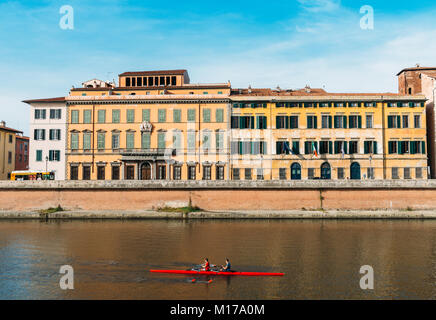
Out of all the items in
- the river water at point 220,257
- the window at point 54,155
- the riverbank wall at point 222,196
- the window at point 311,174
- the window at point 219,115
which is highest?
the window at point 219,115

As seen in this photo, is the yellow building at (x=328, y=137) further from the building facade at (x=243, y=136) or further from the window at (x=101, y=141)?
the window at (x=101, y=141)

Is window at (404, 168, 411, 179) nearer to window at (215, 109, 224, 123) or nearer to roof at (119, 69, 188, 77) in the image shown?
window at (215, 109, 224, 123)

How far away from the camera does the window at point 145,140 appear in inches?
2287

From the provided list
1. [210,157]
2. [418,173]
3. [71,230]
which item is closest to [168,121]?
[210,157]

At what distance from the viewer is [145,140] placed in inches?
2290

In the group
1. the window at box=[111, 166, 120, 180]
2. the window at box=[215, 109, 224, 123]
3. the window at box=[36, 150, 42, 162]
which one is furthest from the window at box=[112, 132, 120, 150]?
the window at box=[215, 109, 224, 123]

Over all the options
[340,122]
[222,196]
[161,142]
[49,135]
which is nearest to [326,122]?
[340,122]

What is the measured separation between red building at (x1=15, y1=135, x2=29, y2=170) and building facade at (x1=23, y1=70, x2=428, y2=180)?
25.4 metres

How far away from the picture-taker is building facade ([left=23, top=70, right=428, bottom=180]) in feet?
186

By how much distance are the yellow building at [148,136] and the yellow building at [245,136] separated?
5.7 inches

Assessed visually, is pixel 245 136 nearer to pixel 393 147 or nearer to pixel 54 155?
pixel 393 147

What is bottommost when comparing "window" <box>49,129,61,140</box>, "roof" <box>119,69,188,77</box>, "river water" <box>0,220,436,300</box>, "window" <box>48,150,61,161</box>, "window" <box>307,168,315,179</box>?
"river water" <box>0,220,436,300</box>

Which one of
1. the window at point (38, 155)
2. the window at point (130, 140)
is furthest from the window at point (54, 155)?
the window at point (130, 140)
